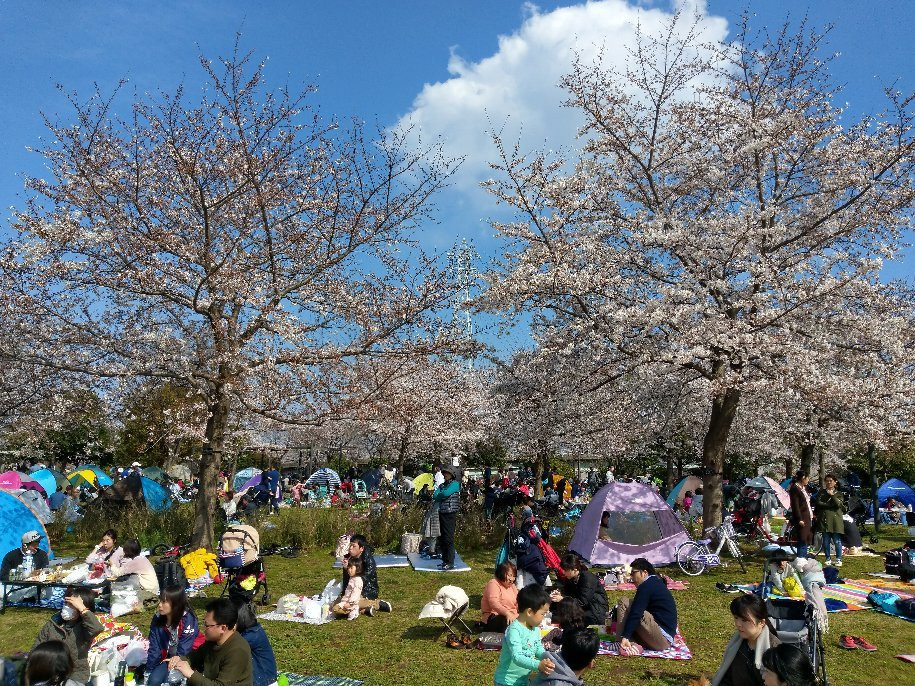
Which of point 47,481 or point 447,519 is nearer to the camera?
point 447,519

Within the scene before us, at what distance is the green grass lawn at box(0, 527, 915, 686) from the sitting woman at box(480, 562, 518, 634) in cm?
46

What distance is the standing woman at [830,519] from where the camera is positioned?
1201 centimetres

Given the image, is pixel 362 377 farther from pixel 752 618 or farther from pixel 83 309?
pixel 752 618

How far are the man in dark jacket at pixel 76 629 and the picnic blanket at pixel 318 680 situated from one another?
1.68m

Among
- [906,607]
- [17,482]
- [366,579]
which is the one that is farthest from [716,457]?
[17,482]

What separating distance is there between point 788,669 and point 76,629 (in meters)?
5.38

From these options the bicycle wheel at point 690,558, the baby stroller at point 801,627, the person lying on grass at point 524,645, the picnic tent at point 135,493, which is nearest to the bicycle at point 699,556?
the bicycle wheel at point 690,558

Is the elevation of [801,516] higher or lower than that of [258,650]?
higher

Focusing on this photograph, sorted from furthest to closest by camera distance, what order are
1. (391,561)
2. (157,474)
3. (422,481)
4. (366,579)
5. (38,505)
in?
(422,481), (157,474), (38,505), (391,561), (366,579)

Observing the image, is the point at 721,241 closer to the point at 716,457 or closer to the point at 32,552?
the point at 716,457

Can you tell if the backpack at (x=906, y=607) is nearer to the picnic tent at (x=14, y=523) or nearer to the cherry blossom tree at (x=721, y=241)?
the cherry blossom tree at (x=721, y=241)

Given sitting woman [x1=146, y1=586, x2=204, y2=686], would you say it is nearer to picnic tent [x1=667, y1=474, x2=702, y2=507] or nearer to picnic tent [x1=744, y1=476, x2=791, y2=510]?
picnic tent [x1=744, y1=476, x2=791, y2=510]

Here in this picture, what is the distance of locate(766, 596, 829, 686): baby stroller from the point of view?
6.04m

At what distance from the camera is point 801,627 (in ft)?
20.6
